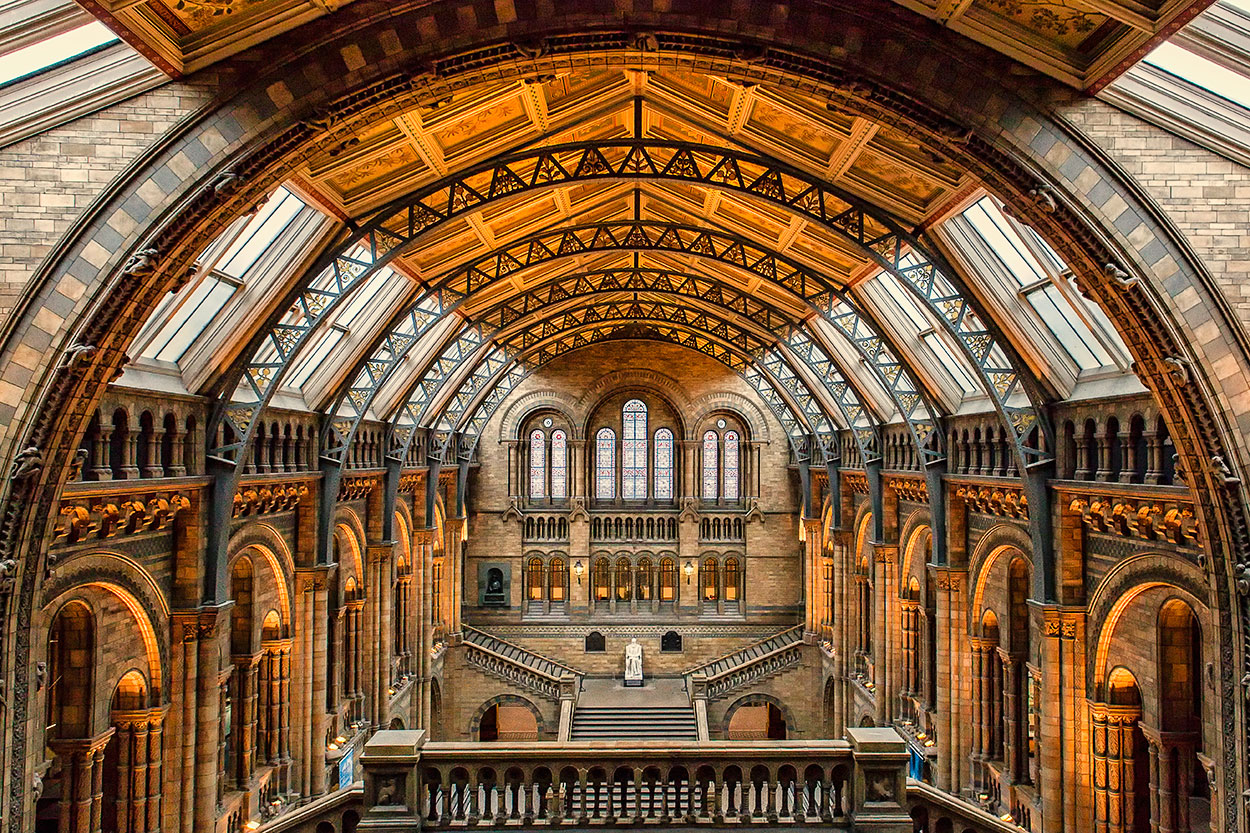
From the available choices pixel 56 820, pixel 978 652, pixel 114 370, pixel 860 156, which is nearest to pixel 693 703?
pixel 978 652

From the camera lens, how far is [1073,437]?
15922 millimetres

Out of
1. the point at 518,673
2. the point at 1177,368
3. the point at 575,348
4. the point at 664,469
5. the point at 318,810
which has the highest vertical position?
the point at 575,348

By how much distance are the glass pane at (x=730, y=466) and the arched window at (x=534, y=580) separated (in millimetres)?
9237

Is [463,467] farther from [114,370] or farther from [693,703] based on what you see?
[114,370]

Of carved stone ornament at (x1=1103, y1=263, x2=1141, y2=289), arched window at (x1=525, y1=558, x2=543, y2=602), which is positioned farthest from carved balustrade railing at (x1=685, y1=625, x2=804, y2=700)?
carved stone ornament at (x1=1103, y1=263, x2=1141, y2=289)

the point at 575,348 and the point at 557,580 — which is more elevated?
the point at 575,348

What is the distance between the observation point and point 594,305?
3219cm

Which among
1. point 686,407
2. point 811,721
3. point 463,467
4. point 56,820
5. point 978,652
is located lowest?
point 811,721

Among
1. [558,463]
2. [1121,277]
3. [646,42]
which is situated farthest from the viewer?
[558,463]

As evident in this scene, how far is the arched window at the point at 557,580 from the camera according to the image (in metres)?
42.9

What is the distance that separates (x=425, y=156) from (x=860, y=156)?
6.65 meters

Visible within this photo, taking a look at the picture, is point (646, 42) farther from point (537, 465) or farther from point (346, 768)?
point (537, 465)

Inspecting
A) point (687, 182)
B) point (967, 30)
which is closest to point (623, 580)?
point (687, 182)

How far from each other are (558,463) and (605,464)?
85.3 inches
